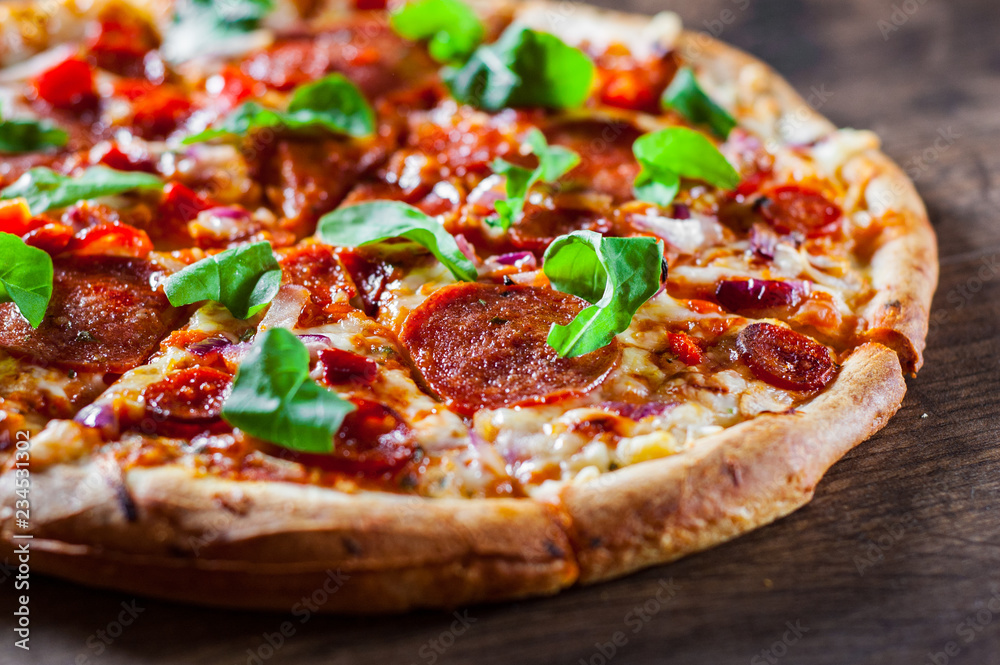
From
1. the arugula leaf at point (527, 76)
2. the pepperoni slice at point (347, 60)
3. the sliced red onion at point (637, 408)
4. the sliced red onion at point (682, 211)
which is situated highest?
the arugula leaf at point (527, 76)

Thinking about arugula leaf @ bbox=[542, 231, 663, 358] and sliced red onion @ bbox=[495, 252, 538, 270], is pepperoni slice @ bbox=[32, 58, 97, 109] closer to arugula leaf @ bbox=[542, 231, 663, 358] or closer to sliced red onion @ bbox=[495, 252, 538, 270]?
sliced red onion @ bbox=[495, 252, 538, 270]

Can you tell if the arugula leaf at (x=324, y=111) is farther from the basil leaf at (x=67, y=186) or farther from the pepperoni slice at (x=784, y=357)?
the pepperoni slice at (x=784, y=357)

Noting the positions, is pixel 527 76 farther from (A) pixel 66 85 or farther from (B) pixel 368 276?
(A) pixel 66 85

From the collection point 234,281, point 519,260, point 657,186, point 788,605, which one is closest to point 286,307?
point 234,281

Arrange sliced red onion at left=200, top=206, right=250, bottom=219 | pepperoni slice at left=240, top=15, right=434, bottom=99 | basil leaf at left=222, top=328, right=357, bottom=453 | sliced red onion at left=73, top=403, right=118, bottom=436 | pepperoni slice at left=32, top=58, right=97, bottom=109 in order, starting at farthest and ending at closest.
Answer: pepperoni slice at left=240, top=15, right=434, bottom=99, pepperoni slice at left=32, top=58, right=97, bottom=109, sliced red onion at left=200, top=206, right=250, bottom=219, sliced red onion at left=73, top=403, right=118, bottom=436, basil leaf at left=222, top=328, right=357, bottom=453

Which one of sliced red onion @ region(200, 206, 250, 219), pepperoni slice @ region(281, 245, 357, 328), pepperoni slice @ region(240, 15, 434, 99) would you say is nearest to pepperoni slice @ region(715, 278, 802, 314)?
pepperoni slice @ region(281, 245, 357, 328)

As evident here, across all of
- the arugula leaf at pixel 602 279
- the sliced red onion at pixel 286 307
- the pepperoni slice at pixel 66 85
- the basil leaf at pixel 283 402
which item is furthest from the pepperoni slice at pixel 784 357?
the pepperoni slice at pixel 66 85
